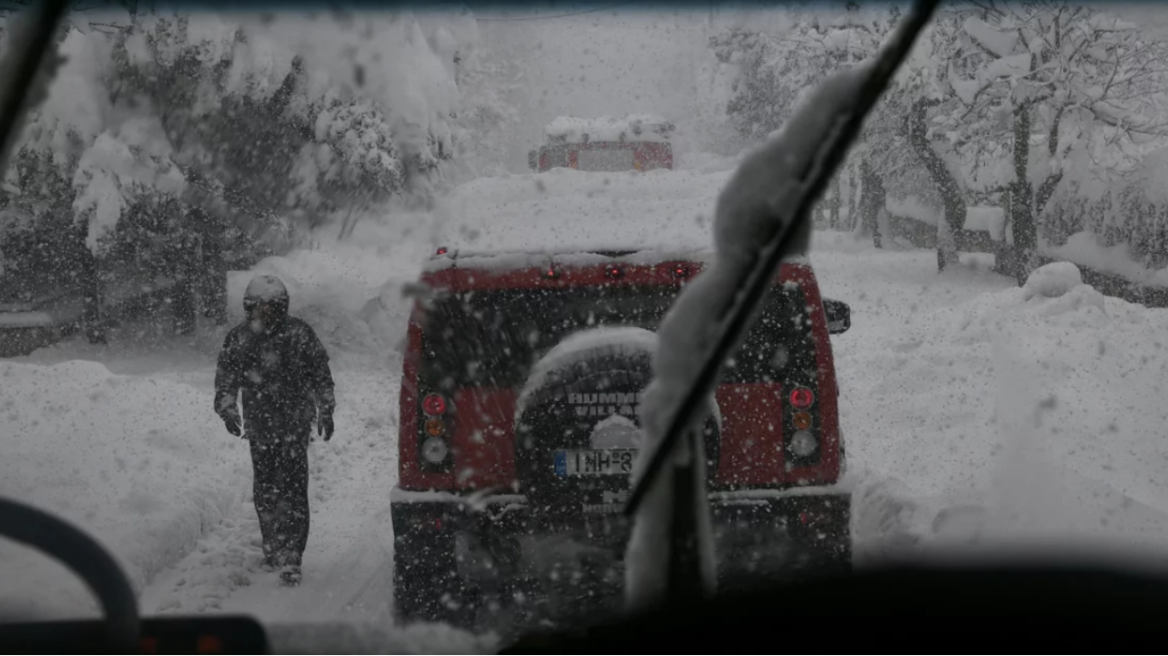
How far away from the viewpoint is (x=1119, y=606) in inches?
55.5

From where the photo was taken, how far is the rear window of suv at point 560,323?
458cm

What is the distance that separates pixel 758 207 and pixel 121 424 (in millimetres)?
9754

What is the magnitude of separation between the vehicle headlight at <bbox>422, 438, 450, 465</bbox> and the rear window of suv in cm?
22

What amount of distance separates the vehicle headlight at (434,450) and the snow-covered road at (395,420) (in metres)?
0.72

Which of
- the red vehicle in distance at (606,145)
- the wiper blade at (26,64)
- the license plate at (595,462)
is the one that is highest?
the red vehicle in distance at (606,145)

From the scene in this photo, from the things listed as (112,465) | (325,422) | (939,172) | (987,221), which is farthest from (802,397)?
(987,221)

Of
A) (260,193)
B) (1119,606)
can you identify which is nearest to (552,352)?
(1119,606)

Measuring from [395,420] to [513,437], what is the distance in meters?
7.38

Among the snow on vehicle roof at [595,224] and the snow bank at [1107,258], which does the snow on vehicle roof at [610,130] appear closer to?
the snow bank at [1107,258]

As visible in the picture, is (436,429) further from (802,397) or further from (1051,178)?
(1051,178)

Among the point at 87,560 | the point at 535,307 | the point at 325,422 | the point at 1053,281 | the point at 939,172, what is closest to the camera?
the point at 87,560

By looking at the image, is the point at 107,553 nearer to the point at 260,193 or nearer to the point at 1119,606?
the point at 1119,606

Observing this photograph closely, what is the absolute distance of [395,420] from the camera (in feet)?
37.5

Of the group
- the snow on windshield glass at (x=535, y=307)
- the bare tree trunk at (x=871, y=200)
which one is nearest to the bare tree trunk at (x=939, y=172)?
the snow on windshield glass at (x=535, y=307)
